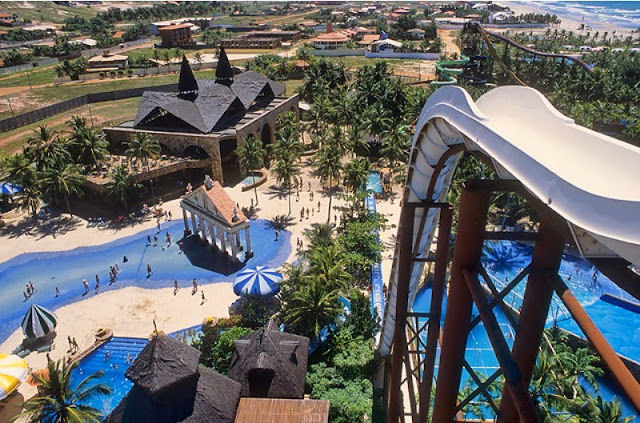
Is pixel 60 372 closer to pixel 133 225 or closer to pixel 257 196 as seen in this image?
pixel 133 225

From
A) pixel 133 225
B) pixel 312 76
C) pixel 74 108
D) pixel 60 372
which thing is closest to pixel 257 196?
pixel 133 225

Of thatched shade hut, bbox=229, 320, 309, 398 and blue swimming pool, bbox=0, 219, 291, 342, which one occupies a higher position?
thatched shade hut, bbox=229, 320, 309, 398

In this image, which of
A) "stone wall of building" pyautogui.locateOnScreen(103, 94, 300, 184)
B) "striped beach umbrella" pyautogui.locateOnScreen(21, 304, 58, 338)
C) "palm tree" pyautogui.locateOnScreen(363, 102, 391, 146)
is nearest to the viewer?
"striped beach umbrella" pyautogui.locateOnScreen(21, 304, 58, 338)

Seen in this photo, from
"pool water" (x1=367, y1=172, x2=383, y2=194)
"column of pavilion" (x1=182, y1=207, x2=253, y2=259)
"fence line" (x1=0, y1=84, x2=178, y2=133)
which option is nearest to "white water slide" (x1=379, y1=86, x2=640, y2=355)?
"column of pavilion" (x1=182, y1=207, x2=253, y2=259)

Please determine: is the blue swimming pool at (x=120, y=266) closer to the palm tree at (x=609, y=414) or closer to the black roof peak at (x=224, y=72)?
the palm tree at (x=609, y=414)

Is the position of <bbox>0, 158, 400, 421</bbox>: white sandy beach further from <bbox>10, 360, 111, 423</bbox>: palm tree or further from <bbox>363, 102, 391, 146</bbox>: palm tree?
<bbox>363, 102, 391, 146</bbox>: palm tree

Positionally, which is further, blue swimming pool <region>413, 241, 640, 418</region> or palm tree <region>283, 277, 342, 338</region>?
blue swimming pool <region>413, 241, 640, 418</region>
